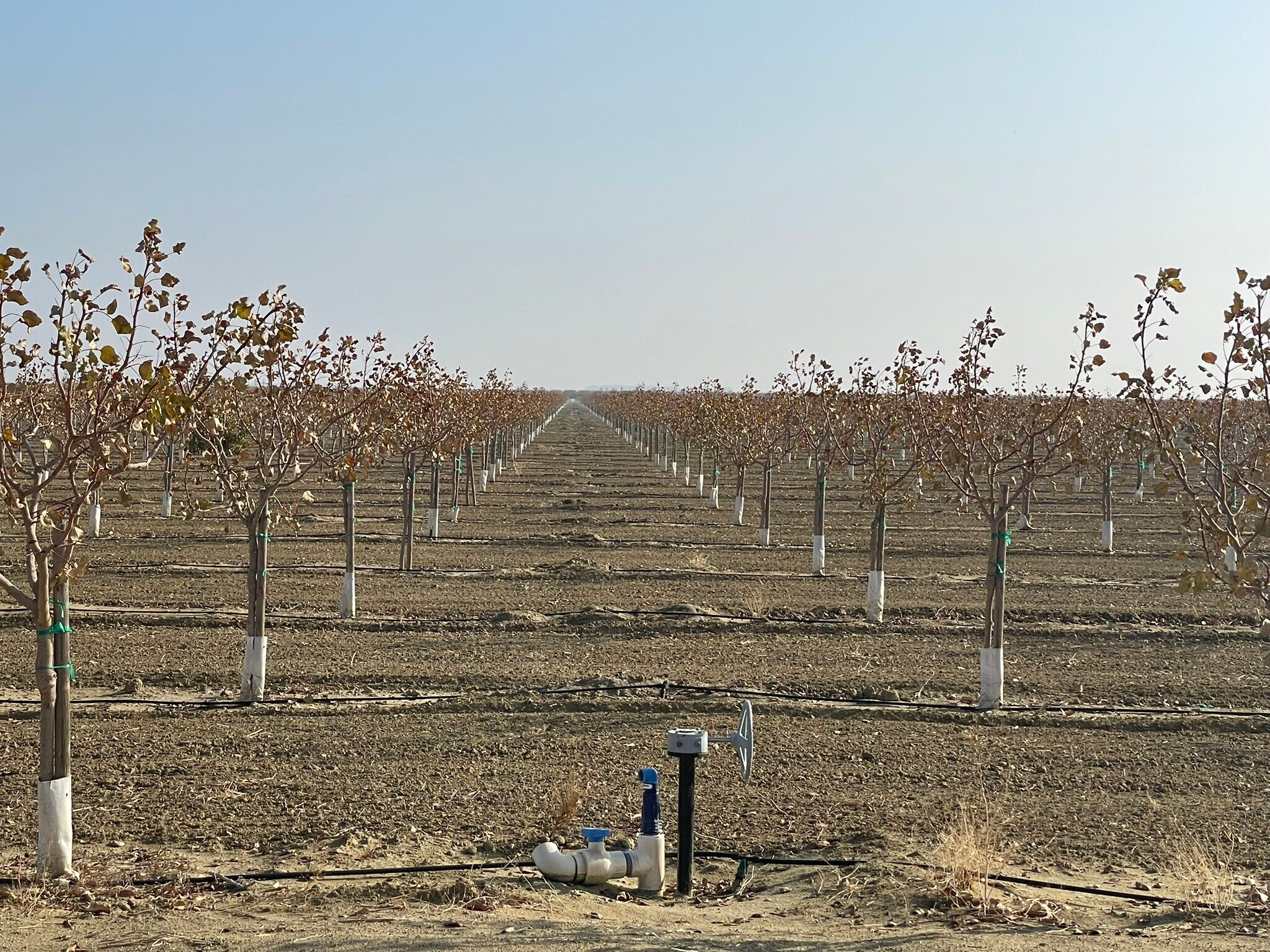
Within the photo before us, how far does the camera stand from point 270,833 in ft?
28.1

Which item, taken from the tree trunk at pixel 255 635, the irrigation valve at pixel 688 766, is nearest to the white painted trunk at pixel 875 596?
the tree trunk at pixel 255 635

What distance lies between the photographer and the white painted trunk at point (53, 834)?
7457mm

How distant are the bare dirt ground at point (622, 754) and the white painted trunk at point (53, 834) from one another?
25 cm

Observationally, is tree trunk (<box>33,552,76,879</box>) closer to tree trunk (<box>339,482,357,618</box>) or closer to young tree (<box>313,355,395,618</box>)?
young tree (<box>313,355,395,618</box>)

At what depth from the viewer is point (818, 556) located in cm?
2361

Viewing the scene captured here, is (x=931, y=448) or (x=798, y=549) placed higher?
(x=931, y=448)

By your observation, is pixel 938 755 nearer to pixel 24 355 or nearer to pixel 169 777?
pixel 169 777

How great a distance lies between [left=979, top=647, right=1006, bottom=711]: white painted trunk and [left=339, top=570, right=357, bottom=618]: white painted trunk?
28.6ft

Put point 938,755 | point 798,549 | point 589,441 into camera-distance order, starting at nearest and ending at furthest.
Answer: point 938,755, point 798,549, point 589,441

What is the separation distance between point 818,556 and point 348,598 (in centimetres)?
946

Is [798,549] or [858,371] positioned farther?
[798,549]

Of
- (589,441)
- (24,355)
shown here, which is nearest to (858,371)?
(24,355)

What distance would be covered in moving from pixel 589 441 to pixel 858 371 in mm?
53428

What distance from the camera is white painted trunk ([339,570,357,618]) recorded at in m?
17.5
